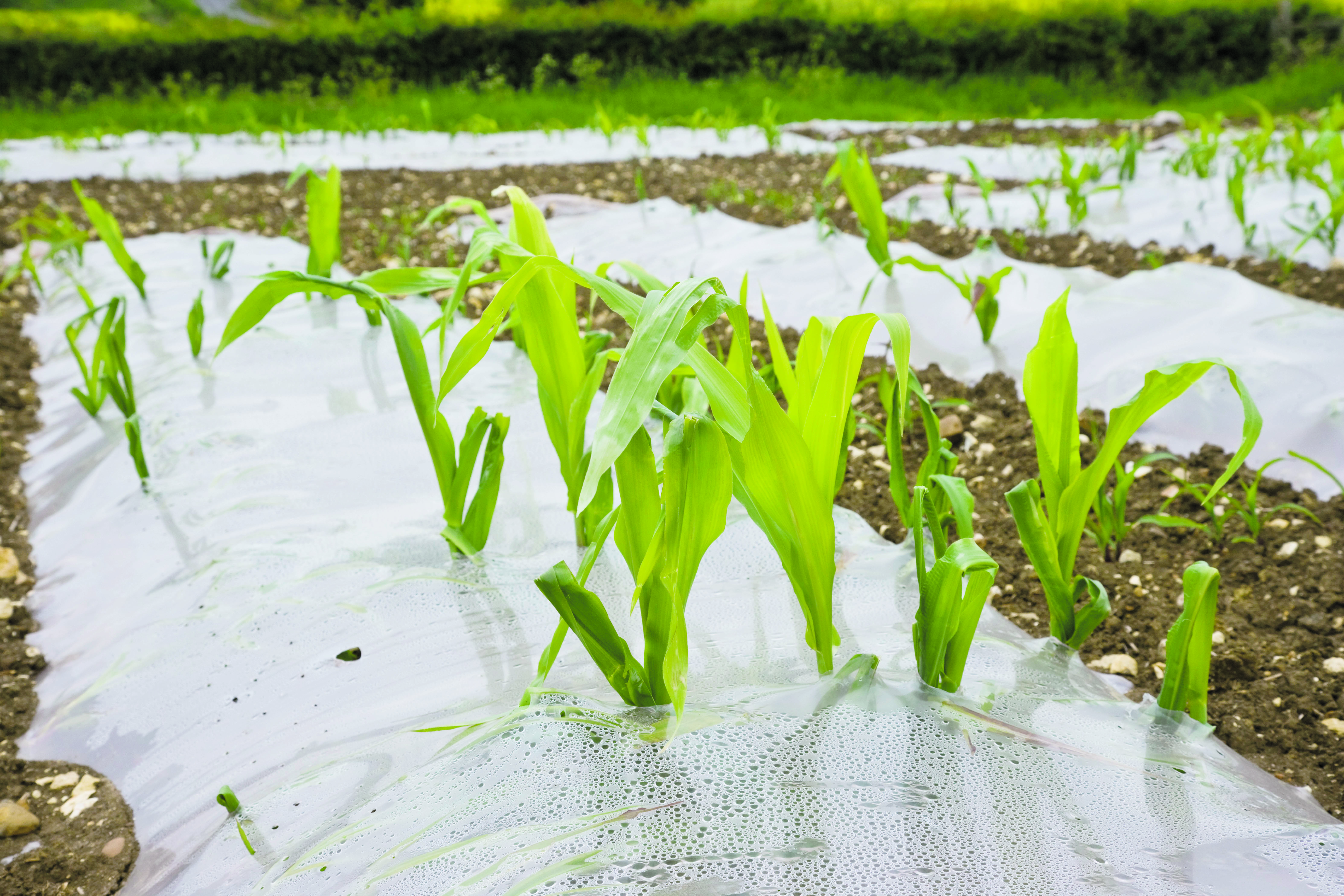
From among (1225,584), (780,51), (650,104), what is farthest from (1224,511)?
(780,51)

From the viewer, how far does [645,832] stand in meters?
0.61

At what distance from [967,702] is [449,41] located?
10.6 meters

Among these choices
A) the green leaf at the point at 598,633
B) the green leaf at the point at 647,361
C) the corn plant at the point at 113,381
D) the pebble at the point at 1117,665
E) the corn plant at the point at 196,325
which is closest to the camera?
the green leaf at the point at 647,361

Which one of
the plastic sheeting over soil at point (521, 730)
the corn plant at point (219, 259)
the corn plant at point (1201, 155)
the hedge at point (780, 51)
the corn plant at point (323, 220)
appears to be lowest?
the plastic sheeting over soil at point (521, 730)

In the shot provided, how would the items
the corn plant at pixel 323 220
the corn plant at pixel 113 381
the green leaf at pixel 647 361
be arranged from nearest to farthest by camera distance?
the green leaf at pixel 647 361, the corn plant at pixel 113 381, the corn plant at pixel 323 220

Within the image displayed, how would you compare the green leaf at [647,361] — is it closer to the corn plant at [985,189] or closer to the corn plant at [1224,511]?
the corn plant at [1224,511]

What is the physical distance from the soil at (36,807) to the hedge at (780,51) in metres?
9.29

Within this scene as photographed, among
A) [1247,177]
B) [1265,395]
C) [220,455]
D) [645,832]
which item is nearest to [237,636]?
[220,455]

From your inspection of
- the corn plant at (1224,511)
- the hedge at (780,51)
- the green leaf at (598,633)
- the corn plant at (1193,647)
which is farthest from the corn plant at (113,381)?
the hedge at (780,51)

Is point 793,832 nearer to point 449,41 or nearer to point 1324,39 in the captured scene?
point 449,41

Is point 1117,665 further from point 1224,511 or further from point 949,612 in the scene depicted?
point 1224,511

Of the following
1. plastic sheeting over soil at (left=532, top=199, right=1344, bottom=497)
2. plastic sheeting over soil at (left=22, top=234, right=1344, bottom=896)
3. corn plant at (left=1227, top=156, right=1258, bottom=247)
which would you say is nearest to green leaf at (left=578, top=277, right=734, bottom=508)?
plastic sheeting over soil at (left=22, top=234, right=1344, bottom=896)

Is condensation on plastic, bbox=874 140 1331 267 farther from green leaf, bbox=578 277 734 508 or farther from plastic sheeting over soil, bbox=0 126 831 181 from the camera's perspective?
green leaf, bbox=578 277 734 508

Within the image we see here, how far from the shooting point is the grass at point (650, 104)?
636 centimetres
